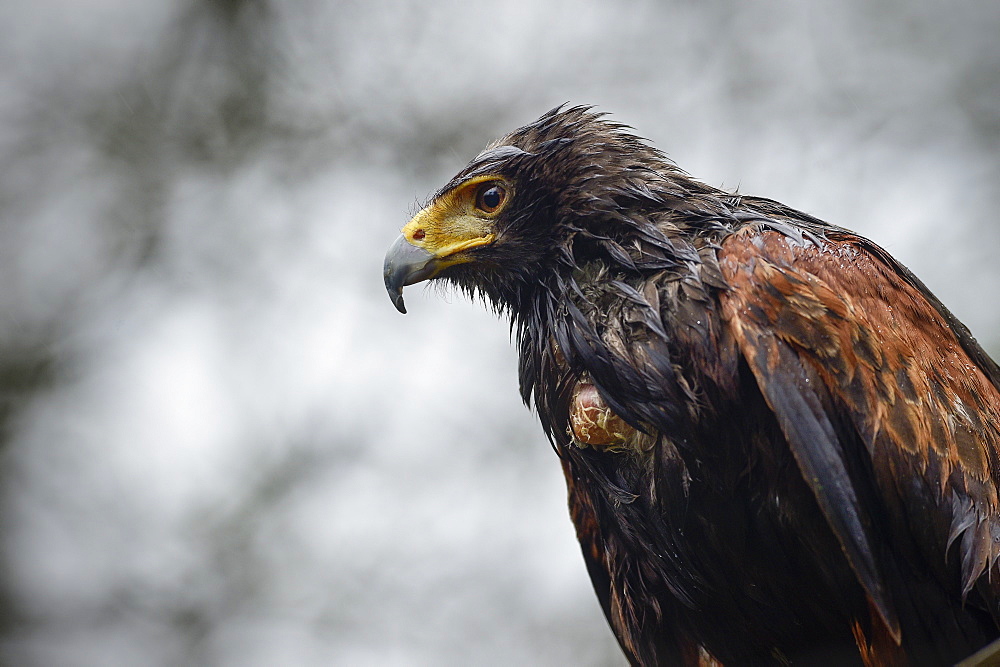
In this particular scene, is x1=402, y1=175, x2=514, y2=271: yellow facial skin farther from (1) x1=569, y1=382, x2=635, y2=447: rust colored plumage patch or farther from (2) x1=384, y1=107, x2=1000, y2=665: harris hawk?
(1) x1=569, y1=382, x2=635, y2=447: rust colored plumage patch

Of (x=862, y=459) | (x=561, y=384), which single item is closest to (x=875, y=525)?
(x=862, y=459)

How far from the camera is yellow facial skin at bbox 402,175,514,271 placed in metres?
3.03

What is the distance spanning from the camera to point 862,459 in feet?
7.67

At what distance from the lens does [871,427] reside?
229 centimetres

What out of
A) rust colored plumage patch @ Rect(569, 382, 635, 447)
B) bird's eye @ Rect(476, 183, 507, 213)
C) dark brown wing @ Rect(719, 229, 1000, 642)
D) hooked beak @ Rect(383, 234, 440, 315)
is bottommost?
dark brown wing @ Rect(719, 229, 1000, 642)

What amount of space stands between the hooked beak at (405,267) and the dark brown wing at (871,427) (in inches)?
45.6

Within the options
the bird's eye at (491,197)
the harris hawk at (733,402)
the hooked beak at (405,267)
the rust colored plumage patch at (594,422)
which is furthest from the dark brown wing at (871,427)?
the hooked beak at (405,267)

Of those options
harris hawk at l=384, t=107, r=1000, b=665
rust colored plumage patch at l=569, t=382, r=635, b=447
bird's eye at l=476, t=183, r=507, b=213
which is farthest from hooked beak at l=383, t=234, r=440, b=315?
rust colored plumage patch at l=569, t=382, r=635, b=447

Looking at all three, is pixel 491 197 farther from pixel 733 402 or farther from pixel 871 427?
pixel 871 427

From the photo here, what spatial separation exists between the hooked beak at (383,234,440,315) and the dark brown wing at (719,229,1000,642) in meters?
1.16

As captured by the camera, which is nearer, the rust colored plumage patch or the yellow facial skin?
the rust colored plumage patch

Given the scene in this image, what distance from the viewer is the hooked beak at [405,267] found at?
3.07 m

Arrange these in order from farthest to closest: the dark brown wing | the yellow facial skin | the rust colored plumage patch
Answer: the yellow facial skin → the rust colored plumage patch → the dark brown wing

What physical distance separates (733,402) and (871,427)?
0.38m
